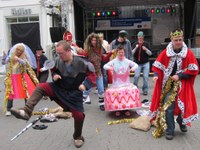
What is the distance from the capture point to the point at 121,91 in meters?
7.01

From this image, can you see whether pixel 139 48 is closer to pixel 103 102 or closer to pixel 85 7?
pixel 103 102

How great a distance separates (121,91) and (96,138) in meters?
1.59

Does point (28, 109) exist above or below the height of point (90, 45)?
below

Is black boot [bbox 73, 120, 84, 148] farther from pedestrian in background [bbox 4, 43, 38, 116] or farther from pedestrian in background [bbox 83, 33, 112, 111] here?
pedestrian in background [bbox 83, 33, 112, 111]

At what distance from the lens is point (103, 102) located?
795 cm

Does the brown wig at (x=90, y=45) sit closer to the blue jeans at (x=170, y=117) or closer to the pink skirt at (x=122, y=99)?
the pink skirt at (x=122, y=99)

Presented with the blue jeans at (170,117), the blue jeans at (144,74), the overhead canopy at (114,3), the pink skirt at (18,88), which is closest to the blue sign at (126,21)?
the overhead canopy at (114,3)

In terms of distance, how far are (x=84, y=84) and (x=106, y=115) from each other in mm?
2383

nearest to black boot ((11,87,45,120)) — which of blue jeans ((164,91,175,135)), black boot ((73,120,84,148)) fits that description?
black boot ((73,120,84,148))

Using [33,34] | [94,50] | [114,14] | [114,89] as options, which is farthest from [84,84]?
[33,34]

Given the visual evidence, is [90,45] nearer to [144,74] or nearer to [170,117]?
[144,74]

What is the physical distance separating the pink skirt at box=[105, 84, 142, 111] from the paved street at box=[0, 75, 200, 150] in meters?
0.31

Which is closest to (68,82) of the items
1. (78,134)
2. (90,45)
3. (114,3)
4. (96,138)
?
(78,134)

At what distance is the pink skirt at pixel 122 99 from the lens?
693cm
